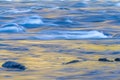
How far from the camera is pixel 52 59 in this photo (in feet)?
46.8

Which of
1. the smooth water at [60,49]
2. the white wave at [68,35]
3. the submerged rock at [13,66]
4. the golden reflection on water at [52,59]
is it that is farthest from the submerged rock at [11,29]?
the submerged rock at [13,66]

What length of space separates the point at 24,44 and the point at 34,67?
4.49 metres

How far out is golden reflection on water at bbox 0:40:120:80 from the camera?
12000 mm

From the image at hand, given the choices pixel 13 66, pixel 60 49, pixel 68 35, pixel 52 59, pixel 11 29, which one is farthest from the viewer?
pixel 11 29

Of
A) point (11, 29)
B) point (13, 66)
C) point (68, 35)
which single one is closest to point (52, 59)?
point (13, 66)

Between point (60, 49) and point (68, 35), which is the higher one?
point (60, 49)

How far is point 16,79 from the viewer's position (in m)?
11.4

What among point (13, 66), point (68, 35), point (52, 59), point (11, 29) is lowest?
point (68, 35)

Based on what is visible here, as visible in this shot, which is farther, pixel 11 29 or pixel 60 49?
pixel 11 29

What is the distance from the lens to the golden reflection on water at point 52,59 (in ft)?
39.4

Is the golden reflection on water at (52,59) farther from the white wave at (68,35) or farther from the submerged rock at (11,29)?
the submerged rock at (11,29)

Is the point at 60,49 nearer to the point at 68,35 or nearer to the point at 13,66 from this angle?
the point at 13,66

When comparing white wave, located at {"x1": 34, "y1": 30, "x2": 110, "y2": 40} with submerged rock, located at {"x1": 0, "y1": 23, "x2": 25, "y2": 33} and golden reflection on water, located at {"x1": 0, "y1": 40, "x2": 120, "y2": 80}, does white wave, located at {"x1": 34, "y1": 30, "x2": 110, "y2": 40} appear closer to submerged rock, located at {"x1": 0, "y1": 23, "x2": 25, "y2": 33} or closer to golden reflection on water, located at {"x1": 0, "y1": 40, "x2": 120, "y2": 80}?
submerged rock, located at {"x1": 0, "y1": 23, "x2": 25, "y2": 33}

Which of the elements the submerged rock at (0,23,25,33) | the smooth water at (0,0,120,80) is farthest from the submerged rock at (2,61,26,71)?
the submerged rock at (0,23,25,33)
